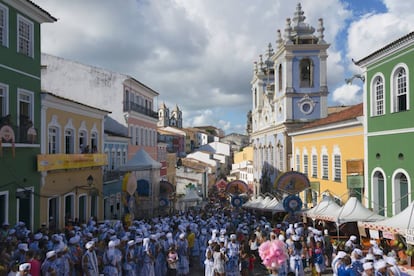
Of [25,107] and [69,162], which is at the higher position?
[25,107]

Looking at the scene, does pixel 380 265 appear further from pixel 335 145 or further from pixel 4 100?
pixel 335 145

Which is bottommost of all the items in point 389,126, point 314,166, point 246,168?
point 246,168

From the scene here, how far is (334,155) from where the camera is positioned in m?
24.5

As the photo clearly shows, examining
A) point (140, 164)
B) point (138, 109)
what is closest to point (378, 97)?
point (140, 164)

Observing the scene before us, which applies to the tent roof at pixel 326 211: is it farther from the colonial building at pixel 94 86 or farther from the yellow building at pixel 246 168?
the yellow building at pixel 246 168

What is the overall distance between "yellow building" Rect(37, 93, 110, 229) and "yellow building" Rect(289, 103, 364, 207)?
11.9m

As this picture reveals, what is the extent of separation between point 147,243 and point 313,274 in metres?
5.05

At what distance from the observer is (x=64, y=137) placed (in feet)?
65.0

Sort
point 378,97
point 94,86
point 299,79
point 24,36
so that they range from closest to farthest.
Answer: point 24,36, point 378,97, point 94,86, point 299,79

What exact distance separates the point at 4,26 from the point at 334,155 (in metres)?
17.2

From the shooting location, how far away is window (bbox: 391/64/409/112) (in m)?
15.9

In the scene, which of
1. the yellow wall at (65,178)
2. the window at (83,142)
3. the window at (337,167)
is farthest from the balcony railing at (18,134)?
Answer: the window at (337,167)

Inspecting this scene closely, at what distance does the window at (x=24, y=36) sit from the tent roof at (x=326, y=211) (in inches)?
492

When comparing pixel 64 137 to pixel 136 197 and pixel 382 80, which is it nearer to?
pixel 136 197
